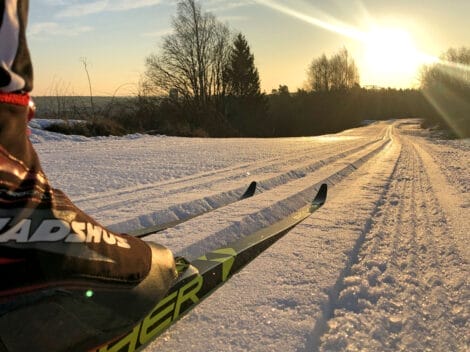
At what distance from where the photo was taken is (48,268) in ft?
2.23

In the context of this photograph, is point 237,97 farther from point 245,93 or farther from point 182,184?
point 182,184

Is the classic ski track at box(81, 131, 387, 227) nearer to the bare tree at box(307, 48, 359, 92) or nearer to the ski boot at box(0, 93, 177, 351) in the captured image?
the ski boot at box(0, 93, 177, 351)

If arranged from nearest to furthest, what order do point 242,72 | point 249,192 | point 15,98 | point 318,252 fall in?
1. point 15,98
2. point 318,252
3. point 249,192
4. point 242,72

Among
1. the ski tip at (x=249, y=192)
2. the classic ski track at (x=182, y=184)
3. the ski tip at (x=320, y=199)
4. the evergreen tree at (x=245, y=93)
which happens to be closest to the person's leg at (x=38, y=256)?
the classic ski track at (x=182, y=184)

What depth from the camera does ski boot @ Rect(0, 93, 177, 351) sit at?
645mm

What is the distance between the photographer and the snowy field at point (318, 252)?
963 millimetres

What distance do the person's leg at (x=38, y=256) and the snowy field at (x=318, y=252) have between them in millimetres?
221

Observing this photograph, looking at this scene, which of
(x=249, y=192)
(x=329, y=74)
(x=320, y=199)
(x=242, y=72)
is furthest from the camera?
(x=329, y=74)

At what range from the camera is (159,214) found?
2.18m

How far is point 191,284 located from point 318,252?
678mm

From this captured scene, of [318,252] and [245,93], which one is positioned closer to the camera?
[318,252]

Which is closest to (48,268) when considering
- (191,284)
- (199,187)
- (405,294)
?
(191,284)

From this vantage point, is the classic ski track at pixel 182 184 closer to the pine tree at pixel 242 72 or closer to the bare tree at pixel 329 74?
the pine tree at pixel 242 72

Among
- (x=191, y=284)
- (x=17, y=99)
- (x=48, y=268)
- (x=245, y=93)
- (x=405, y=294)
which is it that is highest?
(x=245, y=93)
